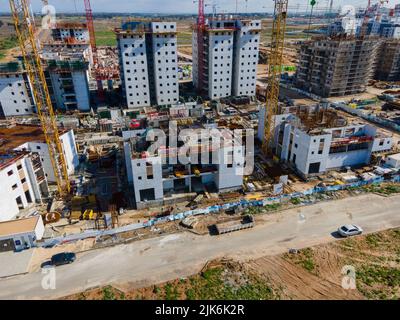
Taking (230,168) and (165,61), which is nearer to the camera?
(230,168)

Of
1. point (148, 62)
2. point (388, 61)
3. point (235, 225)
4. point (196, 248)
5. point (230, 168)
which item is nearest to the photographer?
point (196, 248)

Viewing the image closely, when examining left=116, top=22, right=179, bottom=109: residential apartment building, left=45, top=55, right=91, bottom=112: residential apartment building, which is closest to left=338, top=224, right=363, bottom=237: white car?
left=116, top=22, right=179, bottom=109: residential apartment building

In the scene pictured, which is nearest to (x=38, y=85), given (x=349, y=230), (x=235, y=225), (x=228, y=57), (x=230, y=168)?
(x=230, y=168)

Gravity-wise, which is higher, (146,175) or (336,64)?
(336,64)

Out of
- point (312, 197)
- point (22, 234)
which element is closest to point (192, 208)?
point (312, 197)

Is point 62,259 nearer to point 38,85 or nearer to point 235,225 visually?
point 235,225
